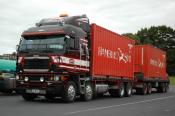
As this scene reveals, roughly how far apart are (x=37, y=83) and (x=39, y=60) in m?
1.00

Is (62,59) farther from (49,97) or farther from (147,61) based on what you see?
(147,61)

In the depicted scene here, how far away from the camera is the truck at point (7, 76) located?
72.2 feet

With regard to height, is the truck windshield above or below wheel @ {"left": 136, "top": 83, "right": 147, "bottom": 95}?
above

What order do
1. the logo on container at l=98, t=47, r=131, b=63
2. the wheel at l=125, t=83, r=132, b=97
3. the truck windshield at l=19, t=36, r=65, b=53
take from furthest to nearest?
the wheel at l=125, t=83, r=132, b=97
the logo on container at l=98, t=47, r=131, b=63
the truck windshield at l=19, t=36, r=65, b=53

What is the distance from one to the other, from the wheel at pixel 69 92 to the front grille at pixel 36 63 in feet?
4.16

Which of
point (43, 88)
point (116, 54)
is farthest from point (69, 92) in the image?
point (116, 54)

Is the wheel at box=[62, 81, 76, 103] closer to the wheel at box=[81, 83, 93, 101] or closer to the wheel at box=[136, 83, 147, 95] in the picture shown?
the wheel at box=[81, 83, 93, 101]

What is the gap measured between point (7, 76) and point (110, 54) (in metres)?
5.53

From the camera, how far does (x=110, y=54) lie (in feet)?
76.1

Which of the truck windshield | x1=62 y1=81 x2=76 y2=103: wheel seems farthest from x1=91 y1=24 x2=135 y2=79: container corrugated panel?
the truck windshield

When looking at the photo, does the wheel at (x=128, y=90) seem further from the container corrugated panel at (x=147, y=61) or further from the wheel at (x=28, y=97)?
the wheel at (x=28, y=97)

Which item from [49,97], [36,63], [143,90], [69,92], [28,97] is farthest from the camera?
[143,90]

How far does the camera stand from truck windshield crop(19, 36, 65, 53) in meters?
17.9

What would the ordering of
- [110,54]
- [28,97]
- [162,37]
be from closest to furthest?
[28,97] → [110,54] → [162,37]
